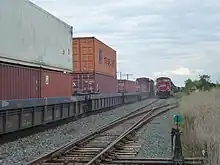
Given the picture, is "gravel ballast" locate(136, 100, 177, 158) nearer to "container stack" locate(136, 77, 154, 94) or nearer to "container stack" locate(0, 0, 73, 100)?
"container stack" locate(0, 0, 73, 100)

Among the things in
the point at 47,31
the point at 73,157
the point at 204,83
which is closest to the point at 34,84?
the point at 47,31

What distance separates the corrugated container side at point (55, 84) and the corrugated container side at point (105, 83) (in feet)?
19.0

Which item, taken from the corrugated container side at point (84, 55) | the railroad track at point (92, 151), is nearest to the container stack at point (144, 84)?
the corrugated container side at point (84, 55)

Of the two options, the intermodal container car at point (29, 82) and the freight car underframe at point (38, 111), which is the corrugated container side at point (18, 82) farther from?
the freight car underframe at point (38, 111)

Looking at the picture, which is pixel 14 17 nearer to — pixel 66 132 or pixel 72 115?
pixel 66 132

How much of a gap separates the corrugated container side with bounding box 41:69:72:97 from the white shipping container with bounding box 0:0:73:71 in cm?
32

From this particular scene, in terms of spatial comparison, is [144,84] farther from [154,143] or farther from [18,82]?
[154,143]

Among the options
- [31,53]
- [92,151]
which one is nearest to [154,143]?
[92,151]

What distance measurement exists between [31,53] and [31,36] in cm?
62

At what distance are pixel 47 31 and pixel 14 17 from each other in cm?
380

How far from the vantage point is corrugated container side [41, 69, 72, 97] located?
1650cm

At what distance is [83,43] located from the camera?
25.6 m

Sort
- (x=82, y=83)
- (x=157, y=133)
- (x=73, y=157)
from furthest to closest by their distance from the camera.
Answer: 1. (x=82, y=83)
2. (x=157, y=133)
3. (x=73, y=157)

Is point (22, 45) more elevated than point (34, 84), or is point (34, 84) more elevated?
point (22, 45)
